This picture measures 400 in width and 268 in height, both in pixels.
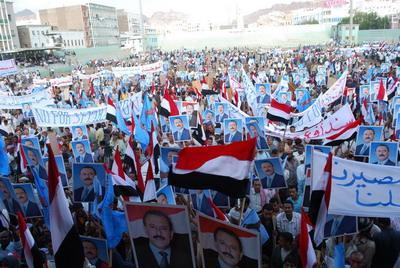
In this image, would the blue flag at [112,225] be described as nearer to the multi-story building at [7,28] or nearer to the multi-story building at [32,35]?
the multi-story building at [7,28]

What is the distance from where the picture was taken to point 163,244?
382 centimetres

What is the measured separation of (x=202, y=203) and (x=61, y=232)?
2097mm

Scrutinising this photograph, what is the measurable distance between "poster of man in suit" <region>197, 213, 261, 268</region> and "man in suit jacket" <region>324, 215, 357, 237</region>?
1.26 m

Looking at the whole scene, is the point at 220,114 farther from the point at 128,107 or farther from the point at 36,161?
the point at 36,161

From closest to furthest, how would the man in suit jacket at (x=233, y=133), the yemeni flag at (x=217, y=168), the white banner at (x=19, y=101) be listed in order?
the yemeni flag at (x=217, y=168), the man in suit jacket at (x=233, y=133), the white banner at (x=19, y=101)

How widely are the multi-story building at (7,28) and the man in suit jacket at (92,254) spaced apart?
63.4 meters

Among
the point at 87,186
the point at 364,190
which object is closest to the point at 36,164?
the point at 87,186

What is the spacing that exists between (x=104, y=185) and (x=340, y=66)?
24.1m

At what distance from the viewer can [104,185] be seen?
19.1 ft

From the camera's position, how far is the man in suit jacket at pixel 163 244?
12.4ft

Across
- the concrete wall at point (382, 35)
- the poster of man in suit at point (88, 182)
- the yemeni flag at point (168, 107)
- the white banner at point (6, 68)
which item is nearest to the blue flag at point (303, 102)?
the yemeni flag at point (168, 107)

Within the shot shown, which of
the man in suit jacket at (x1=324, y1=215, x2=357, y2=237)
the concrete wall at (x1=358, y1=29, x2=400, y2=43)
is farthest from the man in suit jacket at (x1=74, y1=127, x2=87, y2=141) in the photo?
the concrete wall at (x1=358, y1=29, x2=400, y2=43)

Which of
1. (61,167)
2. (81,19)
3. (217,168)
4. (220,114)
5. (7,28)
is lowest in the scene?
(220,114)

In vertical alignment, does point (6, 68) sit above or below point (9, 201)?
above
